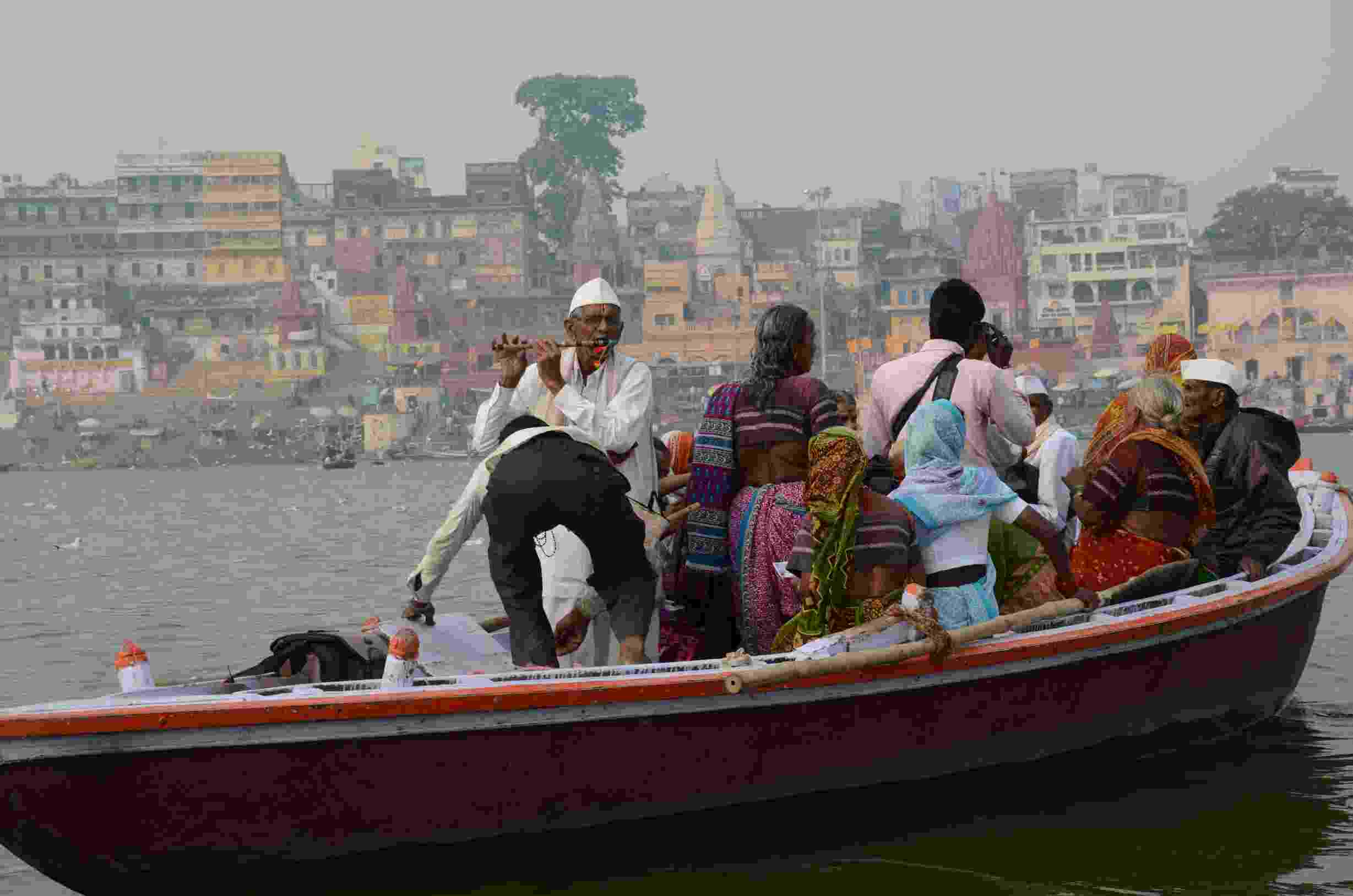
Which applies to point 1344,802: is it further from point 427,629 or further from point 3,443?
point 3,443

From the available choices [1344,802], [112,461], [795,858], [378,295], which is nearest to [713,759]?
[795,858]

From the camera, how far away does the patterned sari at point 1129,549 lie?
23.6 feet

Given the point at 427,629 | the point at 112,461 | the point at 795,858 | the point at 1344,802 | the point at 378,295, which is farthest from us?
the point at 378,295

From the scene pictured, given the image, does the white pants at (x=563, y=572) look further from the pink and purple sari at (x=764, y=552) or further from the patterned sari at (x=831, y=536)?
the patterned sari at (x=831, y=536)

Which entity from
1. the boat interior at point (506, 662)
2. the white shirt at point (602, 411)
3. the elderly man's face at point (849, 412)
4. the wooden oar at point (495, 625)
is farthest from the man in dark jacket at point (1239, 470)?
the wooden oar at point (495, 625)

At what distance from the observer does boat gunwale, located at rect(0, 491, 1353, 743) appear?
5.13 meters

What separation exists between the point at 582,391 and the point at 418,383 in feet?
282

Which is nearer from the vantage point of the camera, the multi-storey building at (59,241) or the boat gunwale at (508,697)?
the boat gunwale at (508,697)

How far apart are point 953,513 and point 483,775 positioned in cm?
169

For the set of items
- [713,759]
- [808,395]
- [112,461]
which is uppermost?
[808,395]

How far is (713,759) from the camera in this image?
5.91 meters

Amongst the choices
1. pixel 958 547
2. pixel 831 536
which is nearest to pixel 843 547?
pixel 831 536

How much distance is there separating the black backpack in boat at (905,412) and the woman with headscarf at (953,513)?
28 cm

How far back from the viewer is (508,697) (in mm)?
5465
